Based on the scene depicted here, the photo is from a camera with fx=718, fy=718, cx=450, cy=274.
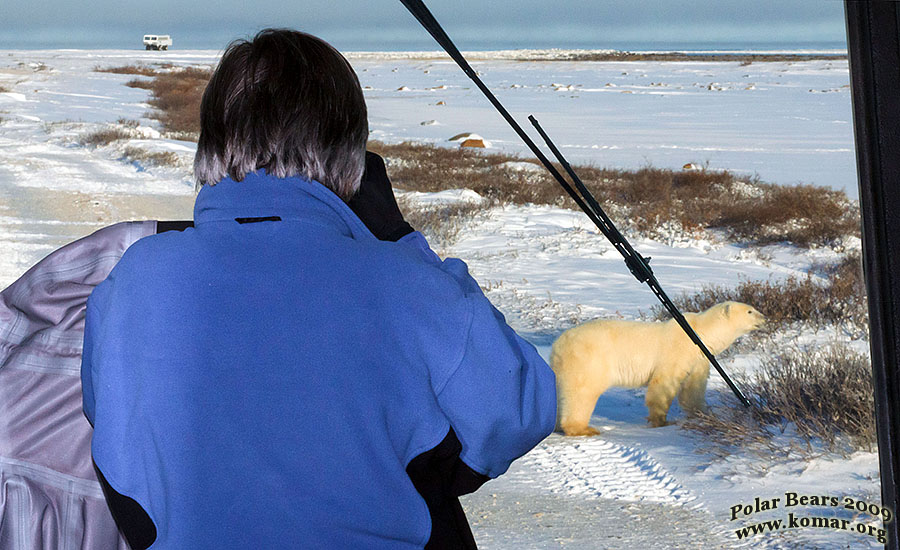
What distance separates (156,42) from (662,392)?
190 cm

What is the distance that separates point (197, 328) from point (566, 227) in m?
1.97

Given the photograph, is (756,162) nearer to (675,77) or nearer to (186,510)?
(675,77)

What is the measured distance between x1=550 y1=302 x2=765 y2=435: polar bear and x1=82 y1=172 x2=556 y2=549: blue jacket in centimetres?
124

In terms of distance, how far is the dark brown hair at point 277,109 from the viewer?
0.56 meters

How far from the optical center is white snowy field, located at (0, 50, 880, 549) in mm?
1413

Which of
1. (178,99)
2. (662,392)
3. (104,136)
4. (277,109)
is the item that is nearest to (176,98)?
(178,99)

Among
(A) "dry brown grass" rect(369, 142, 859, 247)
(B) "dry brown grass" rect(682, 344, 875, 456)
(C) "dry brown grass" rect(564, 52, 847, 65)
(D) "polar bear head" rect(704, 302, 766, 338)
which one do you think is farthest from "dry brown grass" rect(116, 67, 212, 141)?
→ (B) "dry brown grass" rect(682, 344, 875, 456)

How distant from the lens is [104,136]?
2531 millimetres

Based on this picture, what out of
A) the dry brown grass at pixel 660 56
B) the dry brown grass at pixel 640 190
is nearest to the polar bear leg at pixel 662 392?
the dry brown grass at pixel 640 190

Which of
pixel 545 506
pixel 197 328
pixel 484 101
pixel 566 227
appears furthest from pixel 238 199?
pixel 484 101

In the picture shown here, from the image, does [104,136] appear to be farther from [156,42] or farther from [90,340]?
[90,340]

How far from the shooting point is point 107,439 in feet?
1.77

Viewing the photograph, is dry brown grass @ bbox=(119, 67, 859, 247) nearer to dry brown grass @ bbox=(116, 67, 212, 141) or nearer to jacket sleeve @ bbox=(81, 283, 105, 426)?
dry brown grass @ bbox=(116, 67, 212, 141)

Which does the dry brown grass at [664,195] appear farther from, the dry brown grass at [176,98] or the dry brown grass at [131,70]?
the dry brown grass at [131,70]
